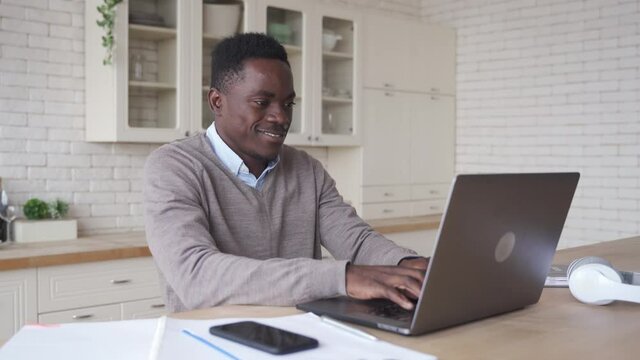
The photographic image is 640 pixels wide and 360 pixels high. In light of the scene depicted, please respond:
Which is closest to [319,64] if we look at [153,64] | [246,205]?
[153,64]

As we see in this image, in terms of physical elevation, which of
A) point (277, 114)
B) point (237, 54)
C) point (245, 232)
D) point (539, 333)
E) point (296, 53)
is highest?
point (296, 53)

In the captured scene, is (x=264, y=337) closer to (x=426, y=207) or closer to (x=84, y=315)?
(x=84, y=315)

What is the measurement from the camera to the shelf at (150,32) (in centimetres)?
360

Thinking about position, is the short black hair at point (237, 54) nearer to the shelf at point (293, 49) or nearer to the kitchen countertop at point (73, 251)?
the kitchen countertop at point (73, 251)

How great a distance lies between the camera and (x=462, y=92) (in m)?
5.24

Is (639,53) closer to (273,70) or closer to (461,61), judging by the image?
(461,61)

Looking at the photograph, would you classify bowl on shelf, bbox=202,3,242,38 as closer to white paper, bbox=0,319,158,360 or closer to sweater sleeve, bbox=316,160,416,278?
sweater sleeve, bbox=316,160,416,278

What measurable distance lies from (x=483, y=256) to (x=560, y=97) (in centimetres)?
371

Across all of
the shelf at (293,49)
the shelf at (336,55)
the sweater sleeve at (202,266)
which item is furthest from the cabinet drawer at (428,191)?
the sweater sleeve at (202,266)

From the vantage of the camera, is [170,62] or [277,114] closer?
[277,114]

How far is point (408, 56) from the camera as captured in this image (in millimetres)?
4914

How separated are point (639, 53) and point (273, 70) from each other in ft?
10.5

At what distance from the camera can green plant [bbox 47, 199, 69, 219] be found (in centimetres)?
353

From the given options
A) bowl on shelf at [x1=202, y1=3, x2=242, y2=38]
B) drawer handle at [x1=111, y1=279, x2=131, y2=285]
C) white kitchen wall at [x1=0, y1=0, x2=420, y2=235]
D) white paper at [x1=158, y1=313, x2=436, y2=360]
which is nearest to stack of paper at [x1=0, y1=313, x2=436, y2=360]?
white paper at [x1=158, y1=313, x2=436, y2=360]
